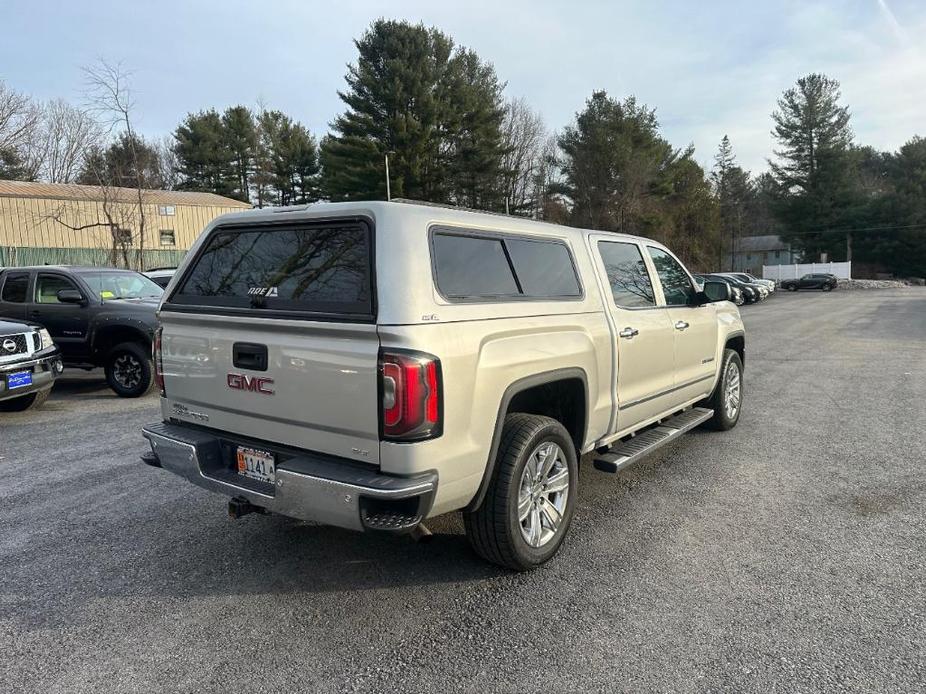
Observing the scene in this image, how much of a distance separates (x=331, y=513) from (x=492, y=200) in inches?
1486

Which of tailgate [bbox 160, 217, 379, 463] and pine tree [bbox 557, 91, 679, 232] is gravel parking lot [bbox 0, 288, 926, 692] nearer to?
tailgate [bbox 160, 217, 379, 463]

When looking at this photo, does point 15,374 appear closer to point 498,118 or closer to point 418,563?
point 418,563

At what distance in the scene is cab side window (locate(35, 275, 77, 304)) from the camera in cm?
897

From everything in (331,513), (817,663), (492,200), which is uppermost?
(492,200)

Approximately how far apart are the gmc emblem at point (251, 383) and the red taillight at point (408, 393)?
74 cm

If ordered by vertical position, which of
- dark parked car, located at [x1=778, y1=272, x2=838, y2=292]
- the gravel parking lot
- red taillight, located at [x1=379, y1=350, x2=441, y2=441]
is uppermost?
dark parked car, located at [x1=778, y1=272, x2=838, y2=292]

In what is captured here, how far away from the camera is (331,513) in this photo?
2.82 meters

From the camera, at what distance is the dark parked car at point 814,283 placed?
153 feet

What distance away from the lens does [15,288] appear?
30.2 feet

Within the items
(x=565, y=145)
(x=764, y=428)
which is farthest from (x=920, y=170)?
(x=764, y=428)

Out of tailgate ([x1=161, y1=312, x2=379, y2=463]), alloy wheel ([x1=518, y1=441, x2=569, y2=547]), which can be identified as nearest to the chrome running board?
alloy wheel ([x1=518, y1=441, x2=569, y2=547])

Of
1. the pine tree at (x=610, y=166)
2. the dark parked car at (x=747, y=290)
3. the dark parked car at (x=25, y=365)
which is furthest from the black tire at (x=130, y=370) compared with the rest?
the pine tree at (x=610, y=166)

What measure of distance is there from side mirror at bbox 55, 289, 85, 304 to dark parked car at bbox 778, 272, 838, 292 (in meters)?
49.7

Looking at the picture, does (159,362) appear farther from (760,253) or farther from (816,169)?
(760,253)
